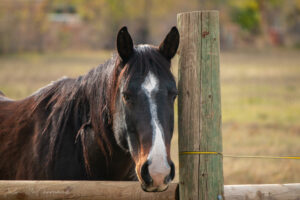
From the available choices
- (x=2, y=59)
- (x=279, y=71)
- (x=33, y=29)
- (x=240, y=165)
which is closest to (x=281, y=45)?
(x=279, y=71)

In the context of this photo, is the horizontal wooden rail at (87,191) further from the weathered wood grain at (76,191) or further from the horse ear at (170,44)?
the horse ear at (170,44)

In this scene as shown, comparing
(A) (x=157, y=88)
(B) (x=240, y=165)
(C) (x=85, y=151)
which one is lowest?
(B) (x=240, y=165)

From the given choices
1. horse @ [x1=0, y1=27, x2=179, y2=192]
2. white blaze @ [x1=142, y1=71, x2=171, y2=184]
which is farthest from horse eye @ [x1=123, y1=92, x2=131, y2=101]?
white blaze @ [x1=142, y1=71, x2=171, y2=184]

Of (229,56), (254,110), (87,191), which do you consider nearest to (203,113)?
(87,191)

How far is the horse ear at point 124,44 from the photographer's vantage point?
2631 millimetres

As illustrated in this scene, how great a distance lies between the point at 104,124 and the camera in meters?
2.92

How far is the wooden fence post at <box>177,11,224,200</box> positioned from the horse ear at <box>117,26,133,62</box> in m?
0.40

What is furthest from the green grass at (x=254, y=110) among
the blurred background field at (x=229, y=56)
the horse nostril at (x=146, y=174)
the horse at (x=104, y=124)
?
the horse nostril at (x=146, y=174)

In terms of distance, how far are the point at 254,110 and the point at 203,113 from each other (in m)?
9.69

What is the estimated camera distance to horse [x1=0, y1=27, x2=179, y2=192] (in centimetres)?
238

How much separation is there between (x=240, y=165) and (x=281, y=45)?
3763 cm

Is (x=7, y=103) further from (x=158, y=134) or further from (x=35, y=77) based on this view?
(x=35, y=77)

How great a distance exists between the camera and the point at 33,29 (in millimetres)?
32562

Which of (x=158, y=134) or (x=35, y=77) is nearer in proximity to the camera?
(x=158, y=134)
